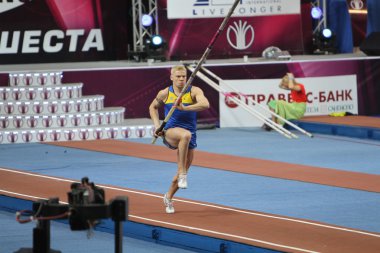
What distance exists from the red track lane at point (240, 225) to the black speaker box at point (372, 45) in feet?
29.9

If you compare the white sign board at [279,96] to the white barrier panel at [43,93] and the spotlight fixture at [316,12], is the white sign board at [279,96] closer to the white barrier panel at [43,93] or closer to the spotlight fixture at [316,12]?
the spotlight fixture at [316,12]

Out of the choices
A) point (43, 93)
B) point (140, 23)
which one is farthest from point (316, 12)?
point (43, 93)

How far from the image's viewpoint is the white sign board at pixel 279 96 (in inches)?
726

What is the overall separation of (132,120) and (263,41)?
3724 millimetres

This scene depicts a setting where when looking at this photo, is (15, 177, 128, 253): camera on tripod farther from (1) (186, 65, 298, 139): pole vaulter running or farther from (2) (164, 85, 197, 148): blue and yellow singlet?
(1) (186, 65, 298, 139): pole vaulter running

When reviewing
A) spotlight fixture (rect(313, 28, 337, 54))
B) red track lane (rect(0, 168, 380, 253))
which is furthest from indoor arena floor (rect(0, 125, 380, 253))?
spotlight fixture (rect(313, 28, 337, 54))

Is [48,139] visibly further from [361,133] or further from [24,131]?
[361,133]

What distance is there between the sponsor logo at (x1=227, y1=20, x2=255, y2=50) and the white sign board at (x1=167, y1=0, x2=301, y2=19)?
0.29 metres

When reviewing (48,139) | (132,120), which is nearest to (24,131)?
(48,139)

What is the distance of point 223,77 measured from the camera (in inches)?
731

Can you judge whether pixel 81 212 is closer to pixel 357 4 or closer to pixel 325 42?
pixel 325 42

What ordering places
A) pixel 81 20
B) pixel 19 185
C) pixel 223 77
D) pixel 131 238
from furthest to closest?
pixel 81 20, pixel 223 77, pixel 19 185, pixel 131 238

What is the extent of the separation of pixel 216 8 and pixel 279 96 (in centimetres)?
226

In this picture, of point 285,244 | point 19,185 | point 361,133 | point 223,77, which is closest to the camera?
point 285,244
